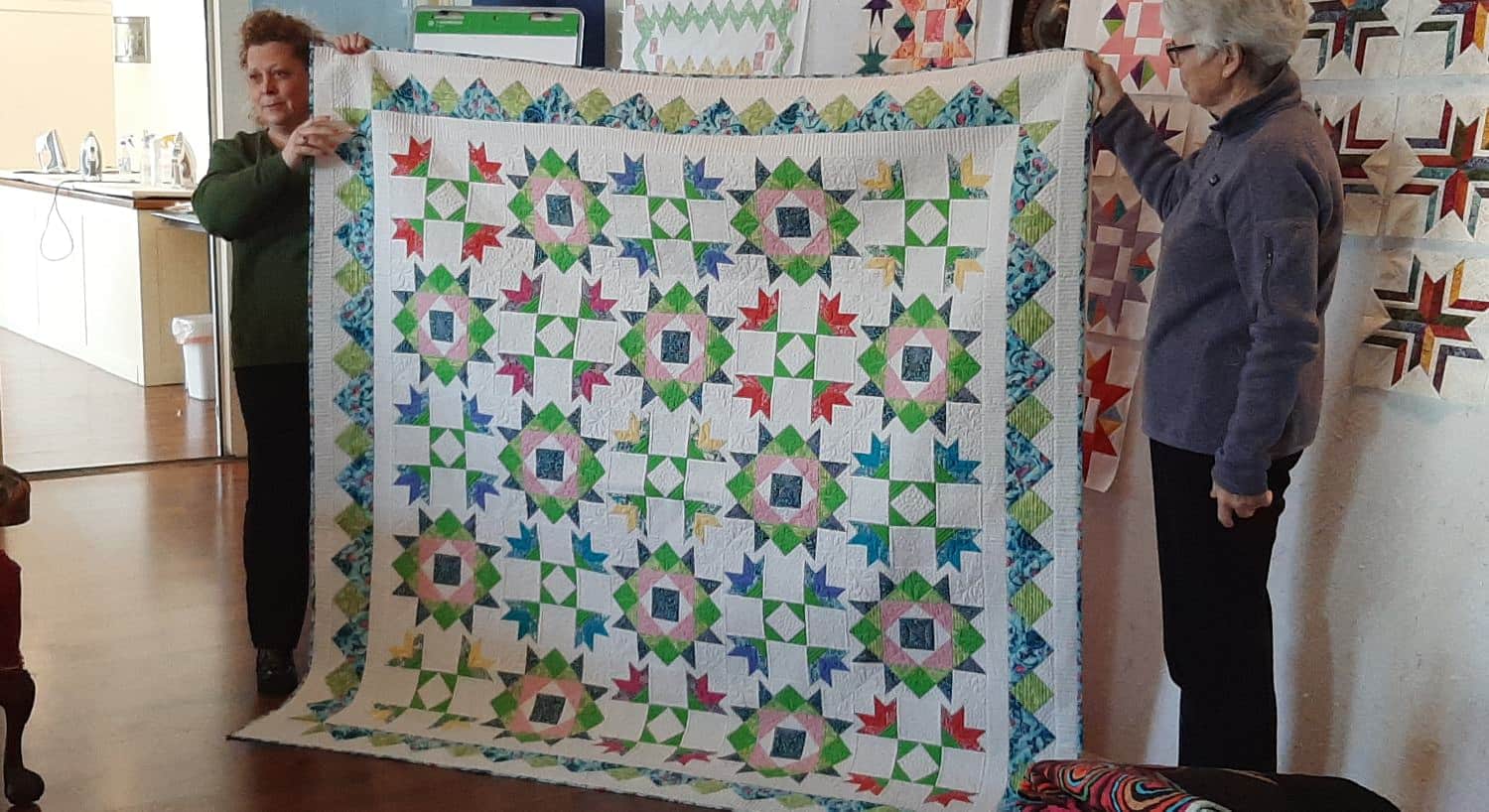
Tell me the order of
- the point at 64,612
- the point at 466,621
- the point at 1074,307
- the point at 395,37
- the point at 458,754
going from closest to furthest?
the point at 1074,307 → the point at 458,754 → the point at 466,621 → the point at 64,612 → the point at 395,37

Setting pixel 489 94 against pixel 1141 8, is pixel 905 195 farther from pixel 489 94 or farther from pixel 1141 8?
pixel 489 94

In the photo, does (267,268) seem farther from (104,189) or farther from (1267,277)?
(104,189)

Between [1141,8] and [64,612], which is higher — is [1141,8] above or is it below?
above

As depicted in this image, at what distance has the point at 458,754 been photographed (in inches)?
102

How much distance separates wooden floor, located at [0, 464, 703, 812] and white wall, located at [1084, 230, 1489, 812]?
1.09 metres

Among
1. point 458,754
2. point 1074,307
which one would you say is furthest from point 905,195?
point 458,754

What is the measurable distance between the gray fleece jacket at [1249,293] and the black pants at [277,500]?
5.32 ft

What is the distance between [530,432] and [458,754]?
59 centimetres

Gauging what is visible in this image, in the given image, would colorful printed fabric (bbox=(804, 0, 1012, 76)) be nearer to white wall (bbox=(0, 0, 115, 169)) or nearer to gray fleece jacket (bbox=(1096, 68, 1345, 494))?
gray fleece jacket (bbox=(1096, 68, 1345, 494))

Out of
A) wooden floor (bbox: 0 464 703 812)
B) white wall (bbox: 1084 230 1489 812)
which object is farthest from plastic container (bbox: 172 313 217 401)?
white wall (bbox: 1084 230 1489 812)

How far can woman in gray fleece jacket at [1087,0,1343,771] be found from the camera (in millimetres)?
1954

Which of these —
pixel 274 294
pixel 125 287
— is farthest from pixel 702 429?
pixel 125 287

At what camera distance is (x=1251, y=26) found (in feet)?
6.54

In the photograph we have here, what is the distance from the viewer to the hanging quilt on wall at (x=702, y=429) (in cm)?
241
